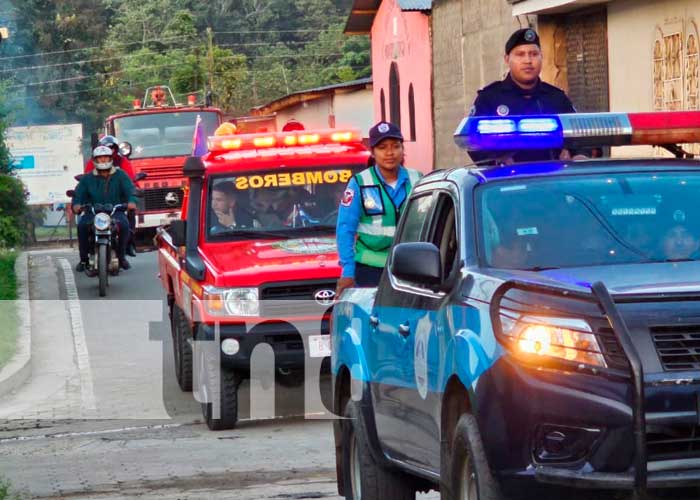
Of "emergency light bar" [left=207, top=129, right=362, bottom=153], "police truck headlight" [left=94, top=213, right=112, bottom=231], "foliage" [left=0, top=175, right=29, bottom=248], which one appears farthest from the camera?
"foliage" [left=0, top=175, right=29, bottom=248]

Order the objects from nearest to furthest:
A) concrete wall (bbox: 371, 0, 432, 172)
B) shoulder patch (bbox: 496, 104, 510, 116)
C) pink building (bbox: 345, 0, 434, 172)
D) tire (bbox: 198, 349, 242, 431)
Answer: shoulder patch (bbox: 496, 104, 510, 116)
tire (bbox: 198, 349, 242, 431)
pink building (bbox: 345, 0, 434, 172)
concrete wall (bbox: 371, 0, 432, 172)

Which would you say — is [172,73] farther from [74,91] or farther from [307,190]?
[307,190]

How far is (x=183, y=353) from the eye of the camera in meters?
13.3

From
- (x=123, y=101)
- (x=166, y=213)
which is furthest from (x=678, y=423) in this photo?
(x=123, y=101)

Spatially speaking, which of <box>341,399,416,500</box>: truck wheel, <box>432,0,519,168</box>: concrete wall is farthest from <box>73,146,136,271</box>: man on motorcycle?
<box>341,399,416,500</box>: truck wheel

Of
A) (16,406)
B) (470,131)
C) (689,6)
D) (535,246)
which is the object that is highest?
(689,6)

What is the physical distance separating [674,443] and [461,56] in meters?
26.7

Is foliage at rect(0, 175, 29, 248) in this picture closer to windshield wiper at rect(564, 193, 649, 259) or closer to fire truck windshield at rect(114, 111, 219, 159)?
fire truck windshield at rect(114, 111, 219, 159)

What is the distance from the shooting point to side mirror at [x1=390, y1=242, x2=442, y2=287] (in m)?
6.29

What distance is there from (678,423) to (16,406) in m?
9.10

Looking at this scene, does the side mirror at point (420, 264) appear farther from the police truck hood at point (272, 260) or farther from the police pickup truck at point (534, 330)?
the police truck hood at point (272, 260)

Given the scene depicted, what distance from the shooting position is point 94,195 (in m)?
20.9

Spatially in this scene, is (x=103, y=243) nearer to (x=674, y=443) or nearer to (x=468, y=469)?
(x=468, y=469)

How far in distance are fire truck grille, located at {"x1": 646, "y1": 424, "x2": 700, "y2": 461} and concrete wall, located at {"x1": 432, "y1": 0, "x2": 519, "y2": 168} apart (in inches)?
827
